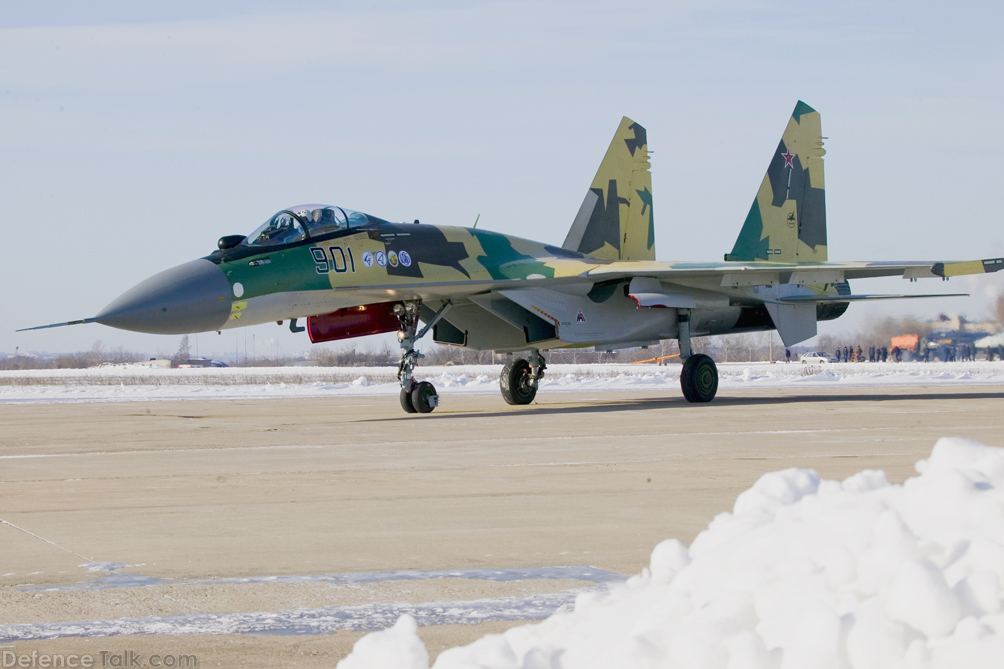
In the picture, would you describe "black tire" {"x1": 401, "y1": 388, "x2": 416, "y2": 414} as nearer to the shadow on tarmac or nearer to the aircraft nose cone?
the shadow on tarmac

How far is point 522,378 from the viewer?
731 inches

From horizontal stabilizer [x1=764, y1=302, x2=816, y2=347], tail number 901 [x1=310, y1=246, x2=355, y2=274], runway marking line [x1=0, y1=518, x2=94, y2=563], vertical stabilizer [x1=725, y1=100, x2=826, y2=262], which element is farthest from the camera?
vertical stabilizer [x1=725, y1=100, x2=826, y2=262]

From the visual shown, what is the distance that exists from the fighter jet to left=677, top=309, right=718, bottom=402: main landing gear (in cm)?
3

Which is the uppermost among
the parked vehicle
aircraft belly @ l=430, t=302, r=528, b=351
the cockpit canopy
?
the cockpit canopy

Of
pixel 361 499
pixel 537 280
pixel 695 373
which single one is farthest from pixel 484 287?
pixel 361 499

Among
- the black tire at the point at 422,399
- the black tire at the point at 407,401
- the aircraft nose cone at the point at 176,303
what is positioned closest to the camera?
the aircraft nose cone at the point at 176,303

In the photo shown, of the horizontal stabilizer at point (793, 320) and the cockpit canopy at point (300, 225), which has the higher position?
the cockpit canopy at point (300, 225)

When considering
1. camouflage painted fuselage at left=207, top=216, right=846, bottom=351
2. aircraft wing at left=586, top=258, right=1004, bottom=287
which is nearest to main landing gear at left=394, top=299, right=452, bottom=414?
camouflage painted fuselage at left=207, top=216, right=846, bottom=351

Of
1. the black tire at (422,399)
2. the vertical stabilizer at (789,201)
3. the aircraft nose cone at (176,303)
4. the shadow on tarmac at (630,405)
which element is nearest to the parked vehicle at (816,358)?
the vertical stabilizer at (789,201)

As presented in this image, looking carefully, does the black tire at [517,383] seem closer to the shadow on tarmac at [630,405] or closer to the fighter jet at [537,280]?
the fighter jet at [537,280]

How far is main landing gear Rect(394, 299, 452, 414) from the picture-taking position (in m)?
16.2

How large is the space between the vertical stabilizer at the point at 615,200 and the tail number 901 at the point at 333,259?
6.13 m

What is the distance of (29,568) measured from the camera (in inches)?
180

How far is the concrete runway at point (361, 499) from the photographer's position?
395 cm
